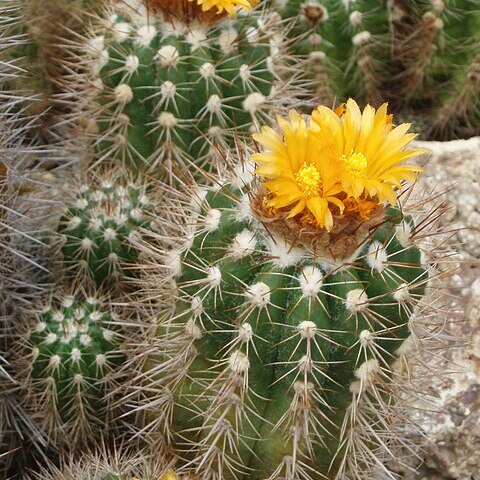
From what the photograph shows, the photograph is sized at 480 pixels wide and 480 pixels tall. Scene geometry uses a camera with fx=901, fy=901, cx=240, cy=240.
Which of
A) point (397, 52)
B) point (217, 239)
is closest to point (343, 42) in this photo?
point (397, 52)

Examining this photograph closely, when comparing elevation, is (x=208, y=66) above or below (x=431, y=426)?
above

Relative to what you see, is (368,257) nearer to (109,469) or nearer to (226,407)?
(226,407)

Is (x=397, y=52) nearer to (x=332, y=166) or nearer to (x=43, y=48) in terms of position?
(x=43, y=48)

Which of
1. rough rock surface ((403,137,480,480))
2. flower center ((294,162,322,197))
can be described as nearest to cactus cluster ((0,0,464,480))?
flower center ((294,162,322,197))

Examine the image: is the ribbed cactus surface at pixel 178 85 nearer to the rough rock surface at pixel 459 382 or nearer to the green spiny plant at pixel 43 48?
the green spiny plant at pixel 43 48

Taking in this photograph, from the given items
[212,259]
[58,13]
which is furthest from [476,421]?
[58,13]
